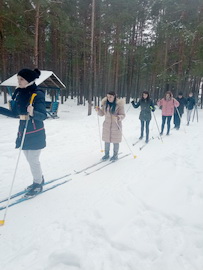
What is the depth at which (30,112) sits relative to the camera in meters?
2.73

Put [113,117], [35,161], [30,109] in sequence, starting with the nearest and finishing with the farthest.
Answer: [30,109], [35,161], [113,117]

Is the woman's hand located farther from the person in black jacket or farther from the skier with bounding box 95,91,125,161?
the skier with bounding box 95,91,125,161

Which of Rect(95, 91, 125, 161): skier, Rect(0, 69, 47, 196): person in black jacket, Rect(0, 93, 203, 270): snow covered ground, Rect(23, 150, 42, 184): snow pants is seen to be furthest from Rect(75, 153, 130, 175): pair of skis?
Rect(0, 69, 47, 196): person in black jacket

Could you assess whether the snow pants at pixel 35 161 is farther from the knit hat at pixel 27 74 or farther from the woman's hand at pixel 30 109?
the knit hat at pixel 27 74

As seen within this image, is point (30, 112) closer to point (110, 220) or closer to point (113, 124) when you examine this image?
point (110, 220)

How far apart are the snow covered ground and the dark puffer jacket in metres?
1.07

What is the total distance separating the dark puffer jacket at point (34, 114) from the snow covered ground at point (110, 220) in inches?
42.1

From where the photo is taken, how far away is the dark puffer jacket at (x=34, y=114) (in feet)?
9.39

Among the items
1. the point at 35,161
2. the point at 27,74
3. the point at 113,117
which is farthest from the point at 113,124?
the point at 27,74

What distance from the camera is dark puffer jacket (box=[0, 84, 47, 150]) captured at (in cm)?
286

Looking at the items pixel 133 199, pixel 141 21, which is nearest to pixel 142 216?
pixel 133 199

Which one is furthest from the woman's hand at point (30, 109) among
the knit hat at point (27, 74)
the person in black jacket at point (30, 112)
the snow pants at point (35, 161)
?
the snow pants at point (35, 161)

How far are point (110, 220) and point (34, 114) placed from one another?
6.59 feet

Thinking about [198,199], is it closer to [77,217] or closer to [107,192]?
[107,192]
